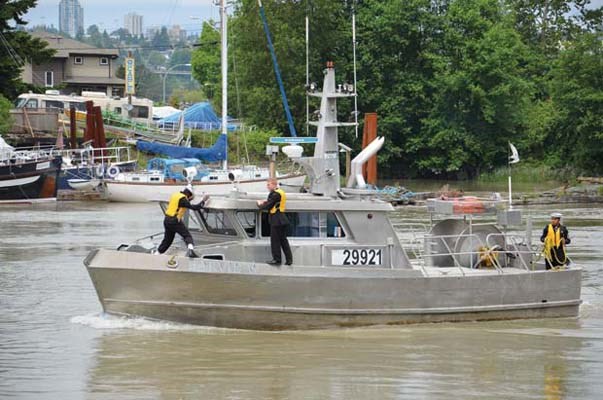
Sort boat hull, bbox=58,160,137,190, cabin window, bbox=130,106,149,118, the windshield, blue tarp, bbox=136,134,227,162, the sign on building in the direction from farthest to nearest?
the sign on building, cabin window, bbox=130,106,149,118, the windshield, boat hull, bbox=58,160,137,190, blue tarp, bbox=136,134,227,162

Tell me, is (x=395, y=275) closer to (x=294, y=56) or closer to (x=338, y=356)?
(x=338, y=356)

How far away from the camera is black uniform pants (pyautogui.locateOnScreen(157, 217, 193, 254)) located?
56.5ft

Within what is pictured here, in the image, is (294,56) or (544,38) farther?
(544,38)

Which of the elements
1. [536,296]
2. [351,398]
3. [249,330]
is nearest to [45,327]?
[249,330]

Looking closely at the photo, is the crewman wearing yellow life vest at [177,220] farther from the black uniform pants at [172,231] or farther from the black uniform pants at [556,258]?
the black uniform pants at [556,258]

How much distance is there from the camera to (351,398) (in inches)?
554

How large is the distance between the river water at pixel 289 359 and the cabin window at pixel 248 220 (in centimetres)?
150

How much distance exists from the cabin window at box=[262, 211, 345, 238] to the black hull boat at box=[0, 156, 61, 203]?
1356 inches

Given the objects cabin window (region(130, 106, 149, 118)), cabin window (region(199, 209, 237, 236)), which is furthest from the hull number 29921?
cabin window (region(130, 106, 149, 118))

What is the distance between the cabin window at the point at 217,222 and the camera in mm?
17562

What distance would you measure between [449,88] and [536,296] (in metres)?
49.4

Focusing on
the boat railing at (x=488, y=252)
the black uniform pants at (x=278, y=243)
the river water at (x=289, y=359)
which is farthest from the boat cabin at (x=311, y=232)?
the boat railing at (x=488, y=252)

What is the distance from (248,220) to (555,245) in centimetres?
505

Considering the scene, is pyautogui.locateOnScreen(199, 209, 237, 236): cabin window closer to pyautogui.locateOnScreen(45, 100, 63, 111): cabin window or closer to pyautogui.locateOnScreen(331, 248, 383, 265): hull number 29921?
pyautogui.locateOnScreen(331, 248, 383, 265): hull number 29921
